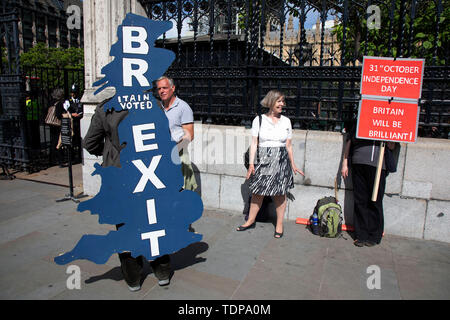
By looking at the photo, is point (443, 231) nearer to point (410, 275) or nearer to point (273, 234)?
point (410, 275)

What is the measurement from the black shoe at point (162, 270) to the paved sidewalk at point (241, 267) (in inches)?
2.6

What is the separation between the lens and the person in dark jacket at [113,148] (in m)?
3.08

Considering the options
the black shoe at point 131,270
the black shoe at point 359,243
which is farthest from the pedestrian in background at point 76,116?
the black shoe at point 359,243

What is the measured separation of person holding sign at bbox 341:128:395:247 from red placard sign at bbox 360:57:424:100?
57 cm

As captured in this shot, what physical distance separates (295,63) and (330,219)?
2355 millimetres

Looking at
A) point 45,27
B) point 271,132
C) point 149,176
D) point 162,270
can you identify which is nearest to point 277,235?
point 271,132

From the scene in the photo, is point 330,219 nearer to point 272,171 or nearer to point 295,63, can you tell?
point 272,171

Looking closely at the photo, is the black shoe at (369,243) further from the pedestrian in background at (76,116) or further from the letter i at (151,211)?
the pedestrian in background at (76,116)

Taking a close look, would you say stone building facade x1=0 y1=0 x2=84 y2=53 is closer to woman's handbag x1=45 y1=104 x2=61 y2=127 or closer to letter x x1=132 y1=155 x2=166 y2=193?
woman's handbag x1=45 y1=104 x2=61 y2=127

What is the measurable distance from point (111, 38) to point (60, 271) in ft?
12.7

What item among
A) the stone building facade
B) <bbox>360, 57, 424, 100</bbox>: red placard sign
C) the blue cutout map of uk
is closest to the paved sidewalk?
the blue cutout map of uk

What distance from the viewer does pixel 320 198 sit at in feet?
16.2

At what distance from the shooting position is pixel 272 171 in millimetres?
4375
